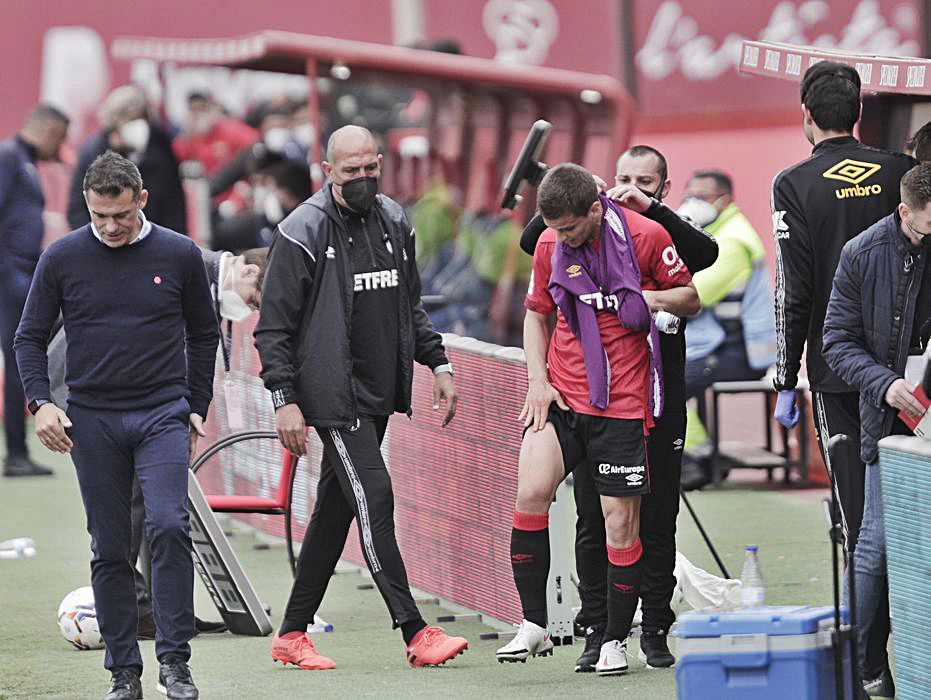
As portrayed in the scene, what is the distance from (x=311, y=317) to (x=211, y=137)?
12.1 m

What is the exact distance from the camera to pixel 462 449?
854cm

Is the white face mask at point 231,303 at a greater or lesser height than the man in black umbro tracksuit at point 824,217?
lesser

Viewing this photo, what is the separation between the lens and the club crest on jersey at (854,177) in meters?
6.95

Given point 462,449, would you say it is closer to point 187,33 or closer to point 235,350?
point 235,350

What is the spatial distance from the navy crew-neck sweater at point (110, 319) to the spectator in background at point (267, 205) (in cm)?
706

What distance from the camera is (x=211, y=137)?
19.3 m

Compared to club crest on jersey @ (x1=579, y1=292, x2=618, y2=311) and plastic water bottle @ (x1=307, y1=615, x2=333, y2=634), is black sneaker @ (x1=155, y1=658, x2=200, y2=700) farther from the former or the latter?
club crest on jersey @ (x1=579, y1=292, x2=618, y2=311)

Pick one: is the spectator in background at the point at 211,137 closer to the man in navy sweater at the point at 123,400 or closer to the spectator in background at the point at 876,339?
the man in navy sweater at the point at 123,400

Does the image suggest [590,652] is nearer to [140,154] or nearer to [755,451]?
[755,451]

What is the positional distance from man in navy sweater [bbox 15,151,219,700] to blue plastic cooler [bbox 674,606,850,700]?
203cm

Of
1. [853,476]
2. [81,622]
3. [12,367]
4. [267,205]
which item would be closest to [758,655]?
[853,476]

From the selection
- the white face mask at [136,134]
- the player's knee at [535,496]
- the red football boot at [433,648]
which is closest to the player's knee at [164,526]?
the red football boot at [433,648]

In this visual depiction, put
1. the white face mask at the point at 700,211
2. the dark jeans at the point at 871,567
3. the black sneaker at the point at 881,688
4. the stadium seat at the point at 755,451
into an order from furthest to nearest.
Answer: the stadium seat at the point at 755,451 → the white face mask at the point at 700,211 → the black sneaker at the point at 881,688 → the dark jeans at the point at 871,567

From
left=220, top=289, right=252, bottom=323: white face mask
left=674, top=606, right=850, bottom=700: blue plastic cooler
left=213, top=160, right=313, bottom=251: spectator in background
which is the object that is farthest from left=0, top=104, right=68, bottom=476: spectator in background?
left=674, top=606, right=850, bottom=700: blue plastic cooler
